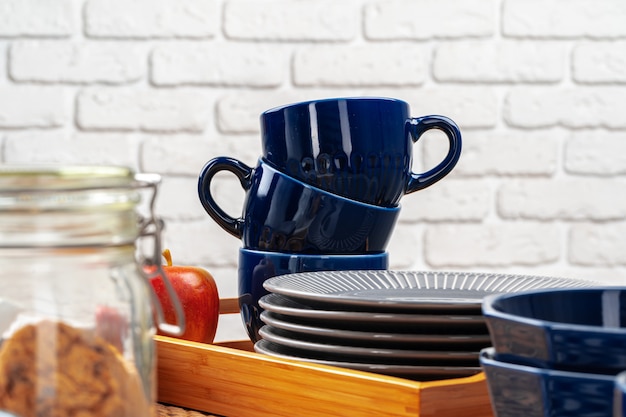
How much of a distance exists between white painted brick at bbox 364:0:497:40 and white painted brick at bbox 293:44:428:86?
0.03 metres

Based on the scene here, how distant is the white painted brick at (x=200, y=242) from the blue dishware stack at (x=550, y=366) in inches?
41.5

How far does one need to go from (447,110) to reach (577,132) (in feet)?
0.77

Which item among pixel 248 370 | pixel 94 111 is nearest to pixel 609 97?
pixel 94 111

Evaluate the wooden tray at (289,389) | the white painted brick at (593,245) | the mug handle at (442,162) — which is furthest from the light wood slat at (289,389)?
the white painted brick at (593,245)

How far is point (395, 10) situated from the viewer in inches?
55.1

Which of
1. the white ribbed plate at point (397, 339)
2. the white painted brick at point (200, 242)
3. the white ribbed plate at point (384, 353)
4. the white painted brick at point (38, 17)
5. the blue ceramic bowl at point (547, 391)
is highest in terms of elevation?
the white painted brick at point (38, 17)

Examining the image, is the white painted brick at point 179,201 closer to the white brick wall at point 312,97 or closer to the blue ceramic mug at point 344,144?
the white brick wall at point 312,97

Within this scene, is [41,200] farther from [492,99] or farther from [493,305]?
[492,99]

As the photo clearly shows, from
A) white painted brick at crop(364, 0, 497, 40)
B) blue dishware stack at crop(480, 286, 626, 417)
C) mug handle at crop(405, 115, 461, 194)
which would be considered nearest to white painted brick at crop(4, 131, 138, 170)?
white painted brick at crop(364, 0, 497, 40)

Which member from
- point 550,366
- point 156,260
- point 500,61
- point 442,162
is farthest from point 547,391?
point 500,61

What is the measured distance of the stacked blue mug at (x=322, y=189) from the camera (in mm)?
707

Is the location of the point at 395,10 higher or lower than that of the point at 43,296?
higher

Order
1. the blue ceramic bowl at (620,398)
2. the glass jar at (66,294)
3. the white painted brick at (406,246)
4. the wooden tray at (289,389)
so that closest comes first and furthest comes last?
the blue ceramic bowl at (620,398) < the glass jar at (66,294) < the wooden tray at (289,389) < the white painted brick at (406,246)

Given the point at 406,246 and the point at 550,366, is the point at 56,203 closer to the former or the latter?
the point at 550,366
